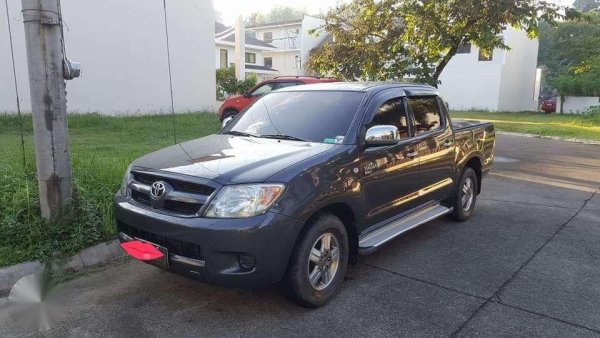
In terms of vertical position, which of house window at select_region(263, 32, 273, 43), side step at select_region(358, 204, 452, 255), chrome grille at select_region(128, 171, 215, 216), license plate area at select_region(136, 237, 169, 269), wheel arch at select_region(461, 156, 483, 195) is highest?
house window at select_region(263, 32, 273, 43)

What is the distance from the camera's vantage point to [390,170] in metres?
4.48

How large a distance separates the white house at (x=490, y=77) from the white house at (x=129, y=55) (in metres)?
18.6

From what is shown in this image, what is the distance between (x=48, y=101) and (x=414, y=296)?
3706mm

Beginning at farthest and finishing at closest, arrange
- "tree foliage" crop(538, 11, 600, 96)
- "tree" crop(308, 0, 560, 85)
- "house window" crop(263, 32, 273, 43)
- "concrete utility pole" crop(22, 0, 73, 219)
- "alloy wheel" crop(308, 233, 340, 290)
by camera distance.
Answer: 1. "house window" crop(263, 32, 273, 43)
2. "tree foliage" crop(538, 11, 600, 96)
3. "tree" crop(308, 0, 560, 85)
4. "concrete utility pole" crop(22, 0, 73, 219)
5. "alloy wheel" crop(308, 233, 340, 290)

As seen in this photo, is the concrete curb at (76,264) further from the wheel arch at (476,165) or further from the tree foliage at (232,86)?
the tree foliage at (232,86)

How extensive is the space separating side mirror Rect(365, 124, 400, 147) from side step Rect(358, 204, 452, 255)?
0.81 meters

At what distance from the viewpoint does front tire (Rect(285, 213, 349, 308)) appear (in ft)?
11.6

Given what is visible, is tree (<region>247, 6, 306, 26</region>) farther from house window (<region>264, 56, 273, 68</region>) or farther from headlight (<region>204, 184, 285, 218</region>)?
headlight (<region>204, 184, 285, 218</region>)

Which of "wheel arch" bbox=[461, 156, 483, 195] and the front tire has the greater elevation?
→ "wheel arch" bbox=[461, 156, 483, 195]

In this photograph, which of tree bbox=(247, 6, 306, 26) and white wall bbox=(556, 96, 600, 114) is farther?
tree bbox=(247, 6, 306, 26)

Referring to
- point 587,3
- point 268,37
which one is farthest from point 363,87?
point 587,3

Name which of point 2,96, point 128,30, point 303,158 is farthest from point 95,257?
point 128,30

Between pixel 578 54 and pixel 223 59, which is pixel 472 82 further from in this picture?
pixel 223 59

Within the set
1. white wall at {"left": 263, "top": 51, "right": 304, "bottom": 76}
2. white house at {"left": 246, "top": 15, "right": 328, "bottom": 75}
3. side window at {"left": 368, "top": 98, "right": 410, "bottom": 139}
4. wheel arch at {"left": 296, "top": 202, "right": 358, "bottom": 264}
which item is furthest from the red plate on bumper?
white wall at {"left": 263, "top": 51, "right": 304, "bottom": 76}
